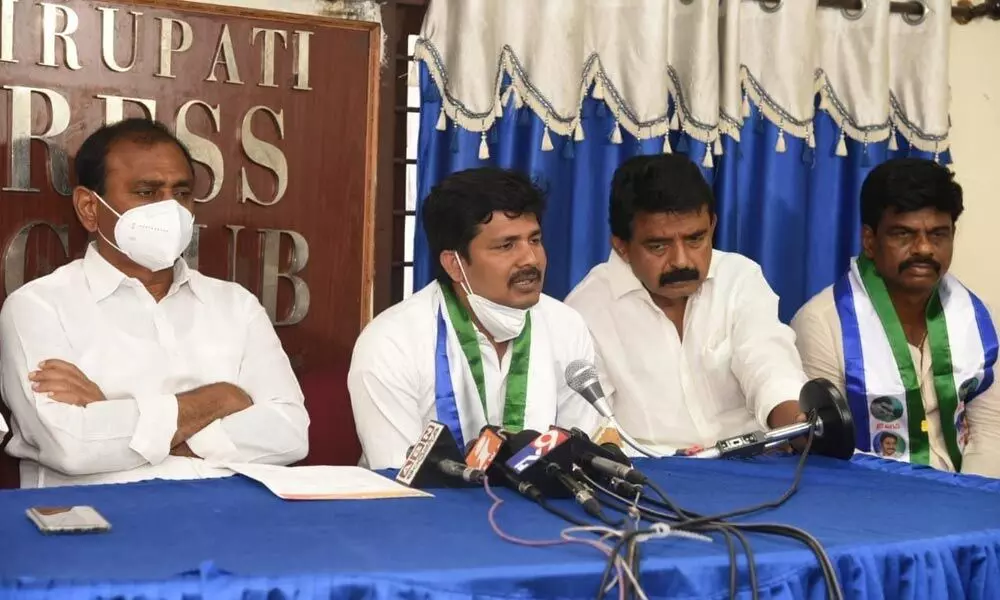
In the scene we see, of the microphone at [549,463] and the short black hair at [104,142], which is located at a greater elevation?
the short black hair at [104,142]

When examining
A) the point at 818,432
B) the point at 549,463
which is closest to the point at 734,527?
the point at 549,463

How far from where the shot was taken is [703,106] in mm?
3717

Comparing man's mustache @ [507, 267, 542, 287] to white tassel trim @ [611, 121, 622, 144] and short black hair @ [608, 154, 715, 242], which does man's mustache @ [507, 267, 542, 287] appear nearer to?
short black hair @ [608, 154, 715, 242]

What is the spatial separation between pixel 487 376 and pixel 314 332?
86 cm

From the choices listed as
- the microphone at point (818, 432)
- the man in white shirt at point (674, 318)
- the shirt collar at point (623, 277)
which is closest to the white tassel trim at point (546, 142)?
the man in white shirt at point (674, 318)

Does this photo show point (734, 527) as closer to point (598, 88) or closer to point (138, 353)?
point (138, 353)

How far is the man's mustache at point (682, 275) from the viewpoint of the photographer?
3209 mm

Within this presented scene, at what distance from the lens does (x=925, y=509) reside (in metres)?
1.88

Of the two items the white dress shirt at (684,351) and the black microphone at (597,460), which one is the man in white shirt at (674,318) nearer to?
the white dress shirt at (684,351)

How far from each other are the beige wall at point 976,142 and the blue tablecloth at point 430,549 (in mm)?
2537

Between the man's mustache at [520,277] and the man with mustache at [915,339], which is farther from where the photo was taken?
the man with mustache at [915,339]

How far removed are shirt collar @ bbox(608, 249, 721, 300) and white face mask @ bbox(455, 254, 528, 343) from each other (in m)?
0.50

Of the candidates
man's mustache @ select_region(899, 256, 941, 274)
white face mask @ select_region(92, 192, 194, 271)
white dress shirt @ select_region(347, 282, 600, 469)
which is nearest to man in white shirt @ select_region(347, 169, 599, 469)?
white dress shirt @ select_region(347, 282, 600, 469)

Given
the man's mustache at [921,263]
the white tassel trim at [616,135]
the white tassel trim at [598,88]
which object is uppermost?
the white tassel trim at [598,88]
